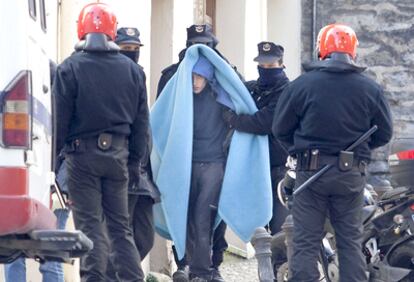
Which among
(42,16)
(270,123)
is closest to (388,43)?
(270,123)

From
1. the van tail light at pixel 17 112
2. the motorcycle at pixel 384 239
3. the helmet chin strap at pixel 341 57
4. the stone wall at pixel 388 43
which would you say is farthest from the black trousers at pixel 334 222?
the stone wall at pixel 388 43

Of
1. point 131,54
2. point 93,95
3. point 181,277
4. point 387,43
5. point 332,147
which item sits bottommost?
point 181,277

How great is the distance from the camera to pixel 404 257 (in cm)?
968

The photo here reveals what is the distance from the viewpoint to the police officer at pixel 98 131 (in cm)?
877

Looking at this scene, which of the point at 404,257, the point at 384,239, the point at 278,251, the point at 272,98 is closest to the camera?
the point at 404,257

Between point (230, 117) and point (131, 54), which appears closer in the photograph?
point (131, 54)

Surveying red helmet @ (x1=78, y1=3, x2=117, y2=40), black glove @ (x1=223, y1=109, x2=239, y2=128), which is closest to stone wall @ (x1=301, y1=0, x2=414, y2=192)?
black glove @ (x1=223, y1=109, x2=239, y2=128)

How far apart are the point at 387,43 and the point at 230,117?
6783 millimetres

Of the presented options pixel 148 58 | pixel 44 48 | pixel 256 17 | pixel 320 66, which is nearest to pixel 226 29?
pixel 256 17

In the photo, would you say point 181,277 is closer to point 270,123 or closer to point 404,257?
point 270,123

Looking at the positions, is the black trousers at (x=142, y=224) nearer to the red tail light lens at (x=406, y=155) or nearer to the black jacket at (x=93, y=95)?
the black jacket at (x=93, y=95)

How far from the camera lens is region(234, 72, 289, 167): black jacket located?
1055cm

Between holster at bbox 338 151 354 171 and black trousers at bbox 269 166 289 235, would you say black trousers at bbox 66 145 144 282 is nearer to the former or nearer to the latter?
holster at bbox 338 151 354 171

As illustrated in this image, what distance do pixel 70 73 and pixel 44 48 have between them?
1307mm
